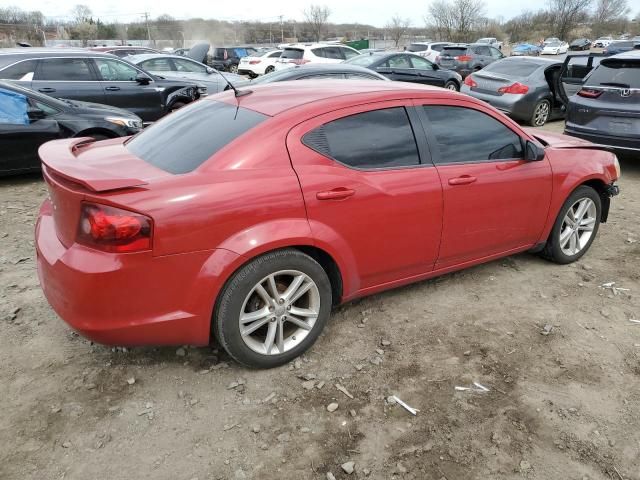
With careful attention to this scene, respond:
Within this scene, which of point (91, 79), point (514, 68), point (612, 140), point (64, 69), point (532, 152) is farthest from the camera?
point (514, 68)

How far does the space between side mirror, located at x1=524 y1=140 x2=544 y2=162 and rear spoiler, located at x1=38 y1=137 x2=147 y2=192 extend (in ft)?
8.72

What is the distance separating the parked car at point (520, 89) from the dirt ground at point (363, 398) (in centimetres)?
738

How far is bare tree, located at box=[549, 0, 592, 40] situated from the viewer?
6395cm

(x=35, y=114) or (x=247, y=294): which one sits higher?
(x=35, y=114)

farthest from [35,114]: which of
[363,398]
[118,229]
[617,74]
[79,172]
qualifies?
[617,74]

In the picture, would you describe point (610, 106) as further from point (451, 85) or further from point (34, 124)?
point (451, 85)

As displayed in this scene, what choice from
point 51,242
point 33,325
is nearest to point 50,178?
point 51,242

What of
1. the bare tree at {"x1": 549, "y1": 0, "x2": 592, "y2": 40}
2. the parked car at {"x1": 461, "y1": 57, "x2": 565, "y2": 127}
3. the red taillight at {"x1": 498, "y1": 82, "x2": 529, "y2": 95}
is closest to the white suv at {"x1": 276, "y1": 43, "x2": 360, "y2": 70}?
the parked car at {"x1": 461, "y1": 57, "x2": 565, "y2": 127}

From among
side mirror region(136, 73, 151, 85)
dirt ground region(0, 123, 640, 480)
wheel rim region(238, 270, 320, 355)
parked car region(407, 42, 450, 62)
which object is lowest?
dirt ground region(0, 123, 640, 480)

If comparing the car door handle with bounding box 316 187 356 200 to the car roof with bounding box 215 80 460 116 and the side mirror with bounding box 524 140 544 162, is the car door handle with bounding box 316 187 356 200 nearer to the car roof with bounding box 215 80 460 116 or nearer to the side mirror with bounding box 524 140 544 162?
the car roof with bounding box 215 80 460 116

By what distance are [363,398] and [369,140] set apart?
1502mm

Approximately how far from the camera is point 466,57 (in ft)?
65.9

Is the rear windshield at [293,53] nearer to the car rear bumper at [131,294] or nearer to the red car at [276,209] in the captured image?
the red car at [276,209]

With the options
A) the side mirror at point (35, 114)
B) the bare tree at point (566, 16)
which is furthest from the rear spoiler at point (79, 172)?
the bare tree at point (566, 16)
